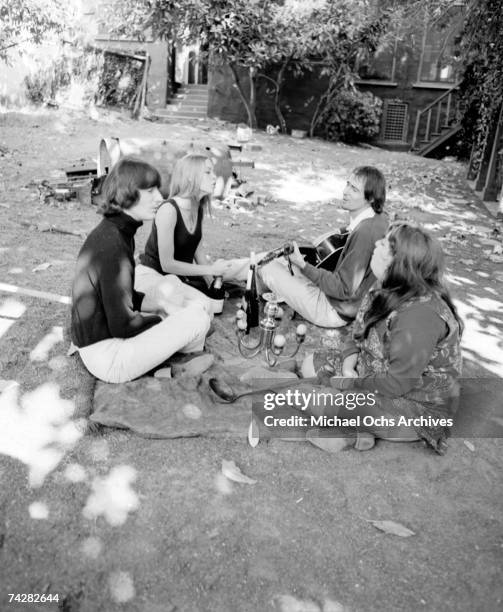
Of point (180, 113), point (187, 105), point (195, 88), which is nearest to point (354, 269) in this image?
point (180, 113)

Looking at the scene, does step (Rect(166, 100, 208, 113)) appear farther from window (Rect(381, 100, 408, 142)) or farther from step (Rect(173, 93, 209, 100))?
window (Rect(381, 100, 408, 142))

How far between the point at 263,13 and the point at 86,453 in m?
14.7

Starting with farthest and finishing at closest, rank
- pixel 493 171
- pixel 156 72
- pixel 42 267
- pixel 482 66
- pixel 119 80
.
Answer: pixel 156 72 < pixel 119 80 < pixel 482 66 < pixel 493 171 < pixel 42 267

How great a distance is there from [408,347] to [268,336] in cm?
142

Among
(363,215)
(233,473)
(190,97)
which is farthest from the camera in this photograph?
(190,97)

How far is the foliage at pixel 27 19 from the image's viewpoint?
10.2m

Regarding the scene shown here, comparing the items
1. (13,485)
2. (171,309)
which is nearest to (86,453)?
(13,485)

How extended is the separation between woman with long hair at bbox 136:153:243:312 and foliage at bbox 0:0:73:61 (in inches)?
310

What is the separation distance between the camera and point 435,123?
18594mm

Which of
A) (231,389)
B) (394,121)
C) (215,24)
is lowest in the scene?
(231,389)

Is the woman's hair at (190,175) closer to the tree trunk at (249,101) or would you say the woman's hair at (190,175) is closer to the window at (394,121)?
the tree trunk at (249,101)

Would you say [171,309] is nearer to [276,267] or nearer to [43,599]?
[276,267]

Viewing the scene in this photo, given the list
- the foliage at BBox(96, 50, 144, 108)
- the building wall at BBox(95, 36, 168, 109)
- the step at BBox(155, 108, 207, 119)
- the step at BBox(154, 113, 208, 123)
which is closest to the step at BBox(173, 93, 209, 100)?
the building wall at BBox(95, 36, 168, 109)

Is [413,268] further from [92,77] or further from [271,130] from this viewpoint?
[92,77]
